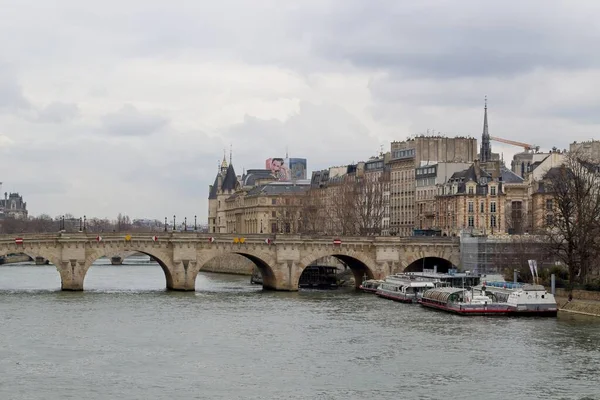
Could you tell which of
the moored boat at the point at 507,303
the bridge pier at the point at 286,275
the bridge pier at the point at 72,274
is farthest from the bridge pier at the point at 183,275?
the moored boat at the point at 507,303

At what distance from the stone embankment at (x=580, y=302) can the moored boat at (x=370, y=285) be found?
1800 cm

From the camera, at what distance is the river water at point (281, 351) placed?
49000 millimetres

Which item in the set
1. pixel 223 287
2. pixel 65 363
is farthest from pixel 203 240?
pixel 65 363

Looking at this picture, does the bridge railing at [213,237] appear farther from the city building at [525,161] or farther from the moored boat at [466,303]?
the city building at [525,161]

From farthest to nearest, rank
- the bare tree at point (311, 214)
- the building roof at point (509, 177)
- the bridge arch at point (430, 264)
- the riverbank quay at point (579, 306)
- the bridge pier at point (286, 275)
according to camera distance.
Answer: the bare tree at point (311, 214), the building roof at point (509, 177), the bridge arch at point (430, 264), the bridge pier at point (286, 275), the riverbank quay at point (579, 306)

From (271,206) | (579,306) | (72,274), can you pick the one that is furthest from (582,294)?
(271,206)

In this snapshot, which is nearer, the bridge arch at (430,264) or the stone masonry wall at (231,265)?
the bridge arch at (430,264)

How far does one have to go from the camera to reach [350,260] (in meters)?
105

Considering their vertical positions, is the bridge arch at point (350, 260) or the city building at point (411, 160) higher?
the city building at point (411, 160)

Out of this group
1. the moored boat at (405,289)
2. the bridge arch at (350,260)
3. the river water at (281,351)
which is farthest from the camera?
the bridge arch at (350,260)

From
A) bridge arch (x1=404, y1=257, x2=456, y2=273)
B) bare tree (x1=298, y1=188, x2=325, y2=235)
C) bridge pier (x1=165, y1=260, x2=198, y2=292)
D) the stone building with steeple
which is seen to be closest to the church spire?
the stone building with steeple

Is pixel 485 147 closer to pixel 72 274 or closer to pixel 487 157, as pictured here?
pixel 487 157

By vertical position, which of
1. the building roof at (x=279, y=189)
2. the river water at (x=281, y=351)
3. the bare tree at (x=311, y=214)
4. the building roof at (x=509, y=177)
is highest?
the building roof at (x=279, y=189)

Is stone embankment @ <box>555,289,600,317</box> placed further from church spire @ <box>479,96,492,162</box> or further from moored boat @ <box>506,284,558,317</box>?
church spire @ <box>479,96,492,162</box>
